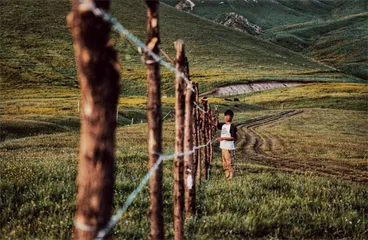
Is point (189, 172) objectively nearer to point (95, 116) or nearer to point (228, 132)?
point (95, 116)

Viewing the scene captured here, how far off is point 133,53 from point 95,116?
124342 millimetres

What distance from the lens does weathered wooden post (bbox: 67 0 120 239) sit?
3.35m

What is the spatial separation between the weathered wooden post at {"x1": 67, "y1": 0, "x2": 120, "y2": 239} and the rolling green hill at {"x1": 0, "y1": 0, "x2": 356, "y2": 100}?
80.1m

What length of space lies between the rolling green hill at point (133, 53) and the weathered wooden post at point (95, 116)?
80.1 m

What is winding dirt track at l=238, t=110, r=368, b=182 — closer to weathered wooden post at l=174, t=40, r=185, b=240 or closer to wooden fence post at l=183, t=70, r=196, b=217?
wooden fence post at l=183, t=70, r=196, b=217

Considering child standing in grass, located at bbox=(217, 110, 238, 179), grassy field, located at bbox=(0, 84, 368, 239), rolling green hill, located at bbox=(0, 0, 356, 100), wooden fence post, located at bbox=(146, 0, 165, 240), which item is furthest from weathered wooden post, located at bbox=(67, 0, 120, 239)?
rolling green hill, located at bbox=(0, 0, 356, 100)

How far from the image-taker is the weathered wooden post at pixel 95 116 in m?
3.35

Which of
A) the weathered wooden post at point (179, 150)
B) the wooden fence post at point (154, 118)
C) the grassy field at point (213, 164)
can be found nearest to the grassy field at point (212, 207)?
the grassy field at point (213, 164)

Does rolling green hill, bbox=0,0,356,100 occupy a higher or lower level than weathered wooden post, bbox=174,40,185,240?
higher

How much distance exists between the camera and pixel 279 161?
23938 mm

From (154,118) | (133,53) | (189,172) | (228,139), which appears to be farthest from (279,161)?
(133,53)

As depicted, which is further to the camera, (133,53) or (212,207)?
(133,53)

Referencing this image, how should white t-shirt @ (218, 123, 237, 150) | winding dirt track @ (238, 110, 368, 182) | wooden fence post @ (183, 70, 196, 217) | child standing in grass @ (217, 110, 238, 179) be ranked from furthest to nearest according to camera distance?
winding dirt track @ (238, 110, 368, 182)
white t-shirt @ (218, 123, 237, 150)
child standing in grass @ (217, 110, 238, 179)
wooden fence post @ (183, 70, 196, 217)

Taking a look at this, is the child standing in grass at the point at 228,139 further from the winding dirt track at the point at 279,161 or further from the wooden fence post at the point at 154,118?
the wooden fence post at the point at 154,118
